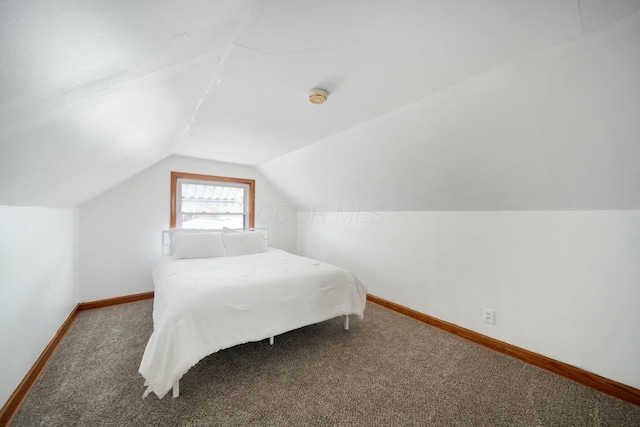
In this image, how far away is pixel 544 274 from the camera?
1.98 meters

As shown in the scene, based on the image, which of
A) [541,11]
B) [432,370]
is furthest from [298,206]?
[541,11]

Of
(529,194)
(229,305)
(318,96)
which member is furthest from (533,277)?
(229,305)

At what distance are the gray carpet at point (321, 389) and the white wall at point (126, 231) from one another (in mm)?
881

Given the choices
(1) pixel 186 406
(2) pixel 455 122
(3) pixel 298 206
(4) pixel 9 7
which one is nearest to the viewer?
(4) pixel 9 7

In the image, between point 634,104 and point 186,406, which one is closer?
point 634,104

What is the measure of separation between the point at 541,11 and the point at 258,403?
2.41m

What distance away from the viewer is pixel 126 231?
10.5ft

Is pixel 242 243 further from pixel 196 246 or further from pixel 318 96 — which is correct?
pixel 318 96

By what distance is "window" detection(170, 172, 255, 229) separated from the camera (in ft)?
11.9

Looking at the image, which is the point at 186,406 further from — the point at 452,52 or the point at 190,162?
Answer: the point at 190,162

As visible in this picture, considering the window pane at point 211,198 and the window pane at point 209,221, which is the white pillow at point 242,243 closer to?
the window pane at point 209,221

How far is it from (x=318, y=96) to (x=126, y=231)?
300 centimetres

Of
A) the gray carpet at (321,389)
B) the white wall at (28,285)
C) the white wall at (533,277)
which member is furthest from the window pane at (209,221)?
the white wall at (533,277)

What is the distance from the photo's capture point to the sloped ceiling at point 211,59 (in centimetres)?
67
